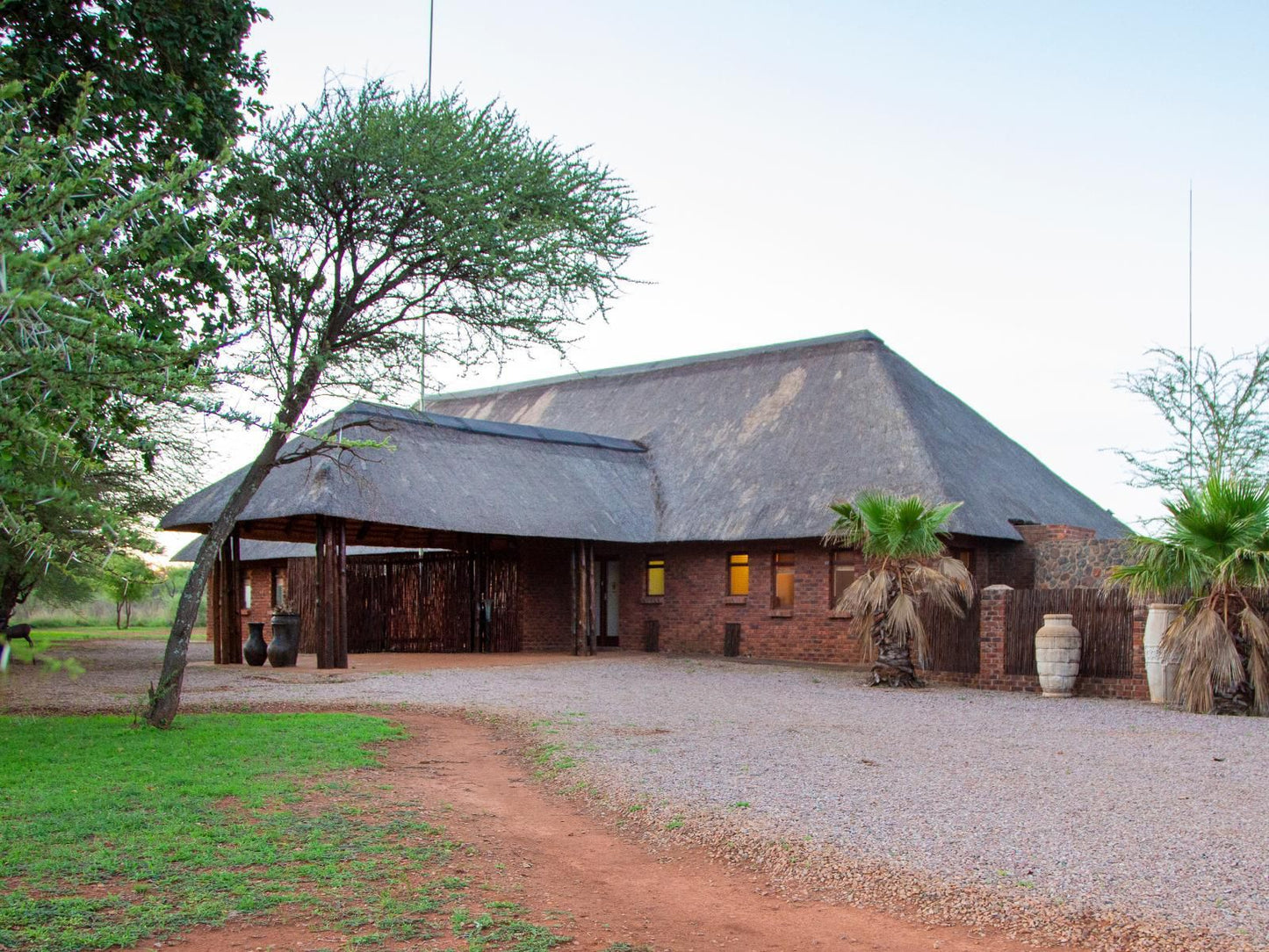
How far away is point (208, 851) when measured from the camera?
7.04 meters

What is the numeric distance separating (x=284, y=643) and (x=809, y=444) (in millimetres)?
12149

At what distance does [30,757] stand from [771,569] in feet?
56.8

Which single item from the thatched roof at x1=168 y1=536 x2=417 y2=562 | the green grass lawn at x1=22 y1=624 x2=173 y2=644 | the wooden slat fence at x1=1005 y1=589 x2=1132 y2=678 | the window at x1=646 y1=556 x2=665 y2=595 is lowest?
the green grass lawn at x1=22 y1=624 x2=173 y2=644

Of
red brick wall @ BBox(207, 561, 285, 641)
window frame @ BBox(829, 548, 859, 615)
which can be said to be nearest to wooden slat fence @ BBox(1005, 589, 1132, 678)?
window frame @ BBox(829, 548, 859, 615)

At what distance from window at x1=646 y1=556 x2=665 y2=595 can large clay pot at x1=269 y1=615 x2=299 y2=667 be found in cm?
890

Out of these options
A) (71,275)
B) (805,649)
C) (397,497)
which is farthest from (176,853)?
(805,649)

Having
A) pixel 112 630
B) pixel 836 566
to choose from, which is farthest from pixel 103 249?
pixel 112 630

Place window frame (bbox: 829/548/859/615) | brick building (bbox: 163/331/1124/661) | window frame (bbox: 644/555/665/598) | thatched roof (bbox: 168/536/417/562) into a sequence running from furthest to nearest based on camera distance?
thatched roof (bbox: 168/536/417/562)
window frame (bbox: 644/555/665/598)
window frame (bbox: 829/548/859/615)
brick building (bbox: 163/331/1124/661)

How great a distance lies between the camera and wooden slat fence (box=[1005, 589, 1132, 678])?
704 inches

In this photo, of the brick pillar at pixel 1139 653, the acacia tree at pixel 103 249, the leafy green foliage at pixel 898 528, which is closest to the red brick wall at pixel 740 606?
the leafy green foliage at pixel 898 528

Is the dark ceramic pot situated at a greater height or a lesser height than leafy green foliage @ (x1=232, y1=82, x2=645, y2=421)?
lesser

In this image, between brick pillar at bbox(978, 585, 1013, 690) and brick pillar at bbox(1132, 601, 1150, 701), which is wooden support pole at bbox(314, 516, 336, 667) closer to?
brick pillar at bbox(978, 585, 1013, 690)

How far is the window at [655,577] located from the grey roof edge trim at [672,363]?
6.64 metres

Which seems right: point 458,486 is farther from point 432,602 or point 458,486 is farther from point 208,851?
point 208,851
